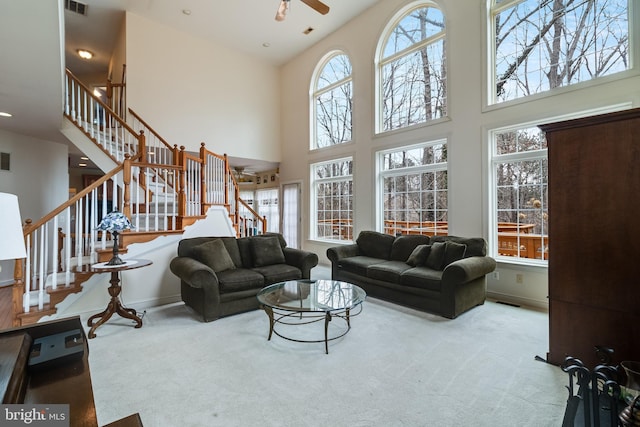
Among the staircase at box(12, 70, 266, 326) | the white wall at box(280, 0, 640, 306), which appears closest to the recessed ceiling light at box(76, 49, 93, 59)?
the staircase at box(12, 70, 266, 326)

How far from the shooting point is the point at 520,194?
158 inches

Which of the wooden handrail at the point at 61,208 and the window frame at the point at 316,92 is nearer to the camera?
the wooden handrail at the point at 61,208

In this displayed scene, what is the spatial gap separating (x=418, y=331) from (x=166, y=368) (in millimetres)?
2318

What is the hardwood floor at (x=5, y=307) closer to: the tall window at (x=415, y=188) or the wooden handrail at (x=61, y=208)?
the wooden handrail at (x=61, y=208)

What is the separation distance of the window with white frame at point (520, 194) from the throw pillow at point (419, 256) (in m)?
1.08

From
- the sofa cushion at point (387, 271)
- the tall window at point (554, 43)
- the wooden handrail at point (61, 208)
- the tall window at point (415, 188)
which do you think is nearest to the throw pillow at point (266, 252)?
the sofa cushion at point (387, 271)

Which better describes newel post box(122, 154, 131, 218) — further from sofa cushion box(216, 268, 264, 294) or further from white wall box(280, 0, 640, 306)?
white wall box(280, 0, 640, 306)

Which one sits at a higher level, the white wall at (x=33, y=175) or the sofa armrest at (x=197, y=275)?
the white wall at (x=33, y=175)

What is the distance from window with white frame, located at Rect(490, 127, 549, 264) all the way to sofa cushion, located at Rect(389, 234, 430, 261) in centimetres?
101

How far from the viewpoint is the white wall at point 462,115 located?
366 cm

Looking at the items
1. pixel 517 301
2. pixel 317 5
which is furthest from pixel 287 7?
pixel 517 301

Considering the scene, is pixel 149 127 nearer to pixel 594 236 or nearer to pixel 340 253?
pixel 340 253

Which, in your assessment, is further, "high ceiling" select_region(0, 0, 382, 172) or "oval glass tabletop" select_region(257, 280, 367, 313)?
"oval glass tabletop" select_region(257, 280, 367, 313)

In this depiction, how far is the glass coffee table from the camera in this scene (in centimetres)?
260
